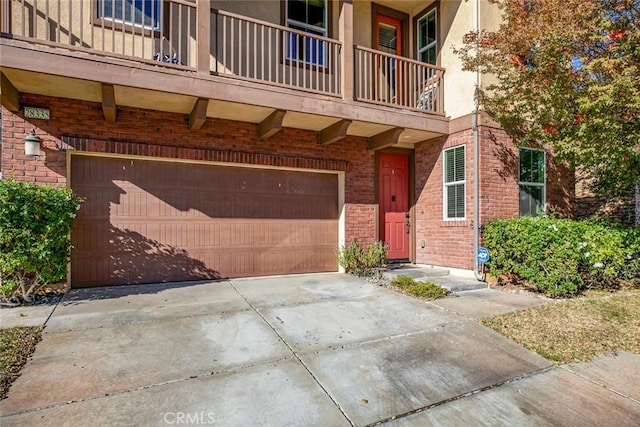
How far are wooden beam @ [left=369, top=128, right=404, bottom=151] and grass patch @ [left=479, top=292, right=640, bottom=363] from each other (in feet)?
13.1

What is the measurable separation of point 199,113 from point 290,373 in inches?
172

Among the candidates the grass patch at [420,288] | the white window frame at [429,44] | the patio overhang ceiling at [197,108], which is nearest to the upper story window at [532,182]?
the patio overhang ceiling at [197,108]

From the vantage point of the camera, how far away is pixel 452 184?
717 cm

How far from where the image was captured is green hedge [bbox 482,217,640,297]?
5.45 metres

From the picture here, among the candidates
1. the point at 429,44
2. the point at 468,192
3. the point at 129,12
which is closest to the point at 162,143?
the point at 129,12

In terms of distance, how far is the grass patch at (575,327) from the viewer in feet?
11.5

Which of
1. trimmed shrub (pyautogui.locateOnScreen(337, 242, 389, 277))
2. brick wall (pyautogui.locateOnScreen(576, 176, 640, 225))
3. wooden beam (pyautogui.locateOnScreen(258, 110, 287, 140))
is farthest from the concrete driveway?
brick wall (pyautogui.locateOnScreen(576, 176, 640, 225))

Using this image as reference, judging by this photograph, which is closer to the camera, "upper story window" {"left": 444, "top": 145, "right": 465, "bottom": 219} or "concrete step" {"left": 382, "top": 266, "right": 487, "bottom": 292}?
"concrete step" {"left": 382, "top": 266, "right": 487, "bottom": 292}

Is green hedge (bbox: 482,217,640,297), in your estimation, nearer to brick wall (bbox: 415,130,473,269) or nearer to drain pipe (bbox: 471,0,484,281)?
drain pipe (bbox: 471,0,484,281)

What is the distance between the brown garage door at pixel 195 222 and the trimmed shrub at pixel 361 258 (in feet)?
1.12

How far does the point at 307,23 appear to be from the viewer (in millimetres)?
7480

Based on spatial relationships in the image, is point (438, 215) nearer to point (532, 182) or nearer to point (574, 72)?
point (532, 182)

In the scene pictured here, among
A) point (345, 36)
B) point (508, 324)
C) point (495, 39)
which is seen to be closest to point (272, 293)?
point (508, 324)

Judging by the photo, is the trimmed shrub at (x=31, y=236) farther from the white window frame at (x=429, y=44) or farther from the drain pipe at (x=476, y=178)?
the white window frame at (x=429, y=44)
